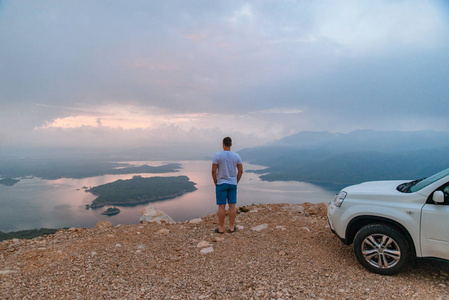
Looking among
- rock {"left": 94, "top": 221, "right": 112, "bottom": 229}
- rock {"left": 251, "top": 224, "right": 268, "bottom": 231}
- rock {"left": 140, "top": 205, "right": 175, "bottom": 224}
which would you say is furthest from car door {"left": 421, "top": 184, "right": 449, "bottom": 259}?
rock {"left": 94, "top": 221, "right": 112, "bottom": 229}

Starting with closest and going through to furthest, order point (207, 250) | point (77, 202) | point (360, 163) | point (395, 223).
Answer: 1. point (395, 223)
2. point (207, 250)
3. point (77, 202)
4. point (360, 163)

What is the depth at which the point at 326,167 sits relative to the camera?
88625 millimetres

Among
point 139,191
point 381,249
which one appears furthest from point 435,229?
point 139,191

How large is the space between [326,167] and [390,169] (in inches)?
881

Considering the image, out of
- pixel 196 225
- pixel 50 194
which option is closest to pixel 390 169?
pixel 196 225

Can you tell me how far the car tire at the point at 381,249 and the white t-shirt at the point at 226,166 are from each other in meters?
2.85

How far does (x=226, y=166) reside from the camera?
581cm

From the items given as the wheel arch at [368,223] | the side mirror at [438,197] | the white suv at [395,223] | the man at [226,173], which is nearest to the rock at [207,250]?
the man at [226,173]

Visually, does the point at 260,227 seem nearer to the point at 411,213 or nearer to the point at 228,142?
the point at 228,142

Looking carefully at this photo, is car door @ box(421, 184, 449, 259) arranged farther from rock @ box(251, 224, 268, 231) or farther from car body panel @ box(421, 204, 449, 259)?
rock @ box(251, 224, 268, 231)

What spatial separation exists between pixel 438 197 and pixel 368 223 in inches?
42.8

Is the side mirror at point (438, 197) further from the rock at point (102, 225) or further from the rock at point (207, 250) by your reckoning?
the rock at point (102, 225)

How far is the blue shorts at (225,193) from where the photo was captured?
5871mm

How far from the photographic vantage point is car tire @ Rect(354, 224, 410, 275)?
3.70m
